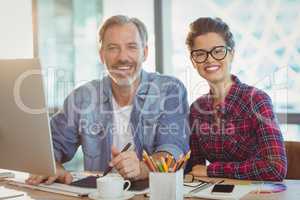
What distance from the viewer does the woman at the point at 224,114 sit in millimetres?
1862

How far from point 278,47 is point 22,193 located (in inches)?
100

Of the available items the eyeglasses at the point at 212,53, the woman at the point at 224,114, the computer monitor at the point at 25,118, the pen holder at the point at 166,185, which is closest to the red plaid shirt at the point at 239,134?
the woman at the point at 224,114

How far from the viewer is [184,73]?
154 inches

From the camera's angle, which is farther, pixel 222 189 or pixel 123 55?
pixel 123 55

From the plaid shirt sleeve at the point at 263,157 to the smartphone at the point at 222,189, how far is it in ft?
Result: 0.84

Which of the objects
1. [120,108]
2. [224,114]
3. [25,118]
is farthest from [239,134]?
[25,118]

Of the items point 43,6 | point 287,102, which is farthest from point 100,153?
point 43,6

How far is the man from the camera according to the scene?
1972mm

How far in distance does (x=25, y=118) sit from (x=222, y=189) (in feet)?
2.07

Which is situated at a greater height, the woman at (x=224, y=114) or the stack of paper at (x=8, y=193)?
the woman at (x=224, y=114)

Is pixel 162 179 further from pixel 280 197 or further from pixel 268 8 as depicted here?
pixel 268 8

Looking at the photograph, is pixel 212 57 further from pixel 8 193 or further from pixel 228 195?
pixel 8 193

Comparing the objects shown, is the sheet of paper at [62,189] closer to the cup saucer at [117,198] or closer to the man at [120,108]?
Answer: the cup saucer at [117,198]

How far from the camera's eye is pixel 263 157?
1.80 meters
